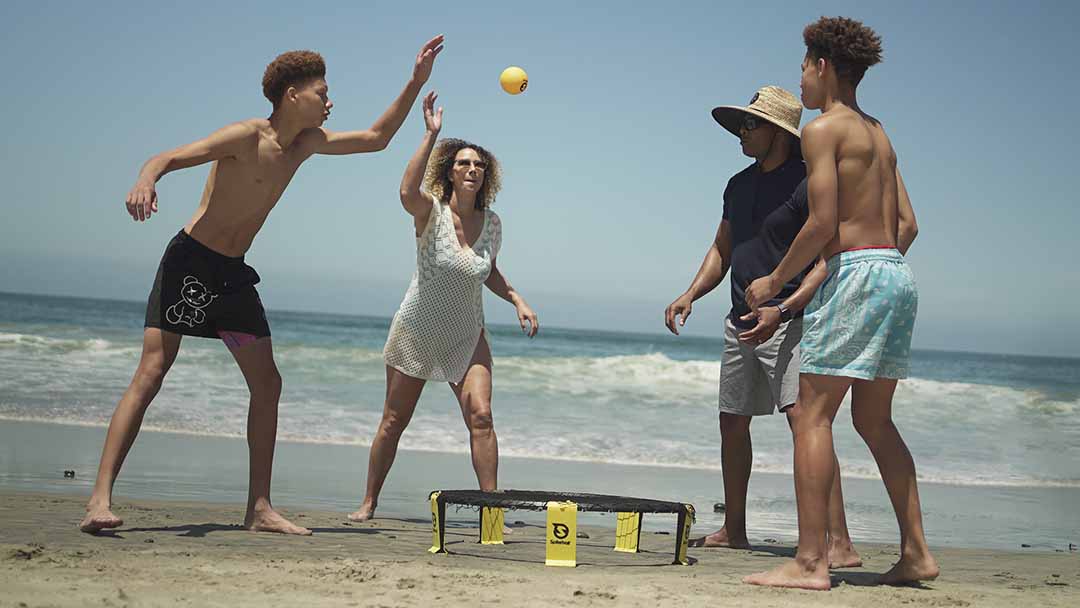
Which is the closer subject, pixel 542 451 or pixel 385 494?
pixel 385 494

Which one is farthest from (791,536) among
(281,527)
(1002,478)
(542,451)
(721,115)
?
(1002,478)

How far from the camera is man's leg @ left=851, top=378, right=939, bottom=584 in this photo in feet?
13.6

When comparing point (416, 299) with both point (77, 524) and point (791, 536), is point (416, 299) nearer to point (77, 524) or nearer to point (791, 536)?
point (77, 524)

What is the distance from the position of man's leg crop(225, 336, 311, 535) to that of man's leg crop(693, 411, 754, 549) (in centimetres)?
205

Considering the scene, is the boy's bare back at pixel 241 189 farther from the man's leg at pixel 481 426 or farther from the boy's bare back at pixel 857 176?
the boy's bare back at pixel 857 176

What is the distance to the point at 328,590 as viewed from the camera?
11.7ft

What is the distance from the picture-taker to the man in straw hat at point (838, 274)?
12.6 feet

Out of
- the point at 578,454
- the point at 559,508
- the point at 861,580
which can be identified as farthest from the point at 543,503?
the point at 578,454

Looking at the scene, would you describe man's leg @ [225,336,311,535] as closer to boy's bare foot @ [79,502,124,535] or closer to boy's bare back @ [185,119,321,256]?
boy's bare back @ [185,119,321,256]

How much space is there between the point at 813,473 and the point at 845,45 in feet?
5.03

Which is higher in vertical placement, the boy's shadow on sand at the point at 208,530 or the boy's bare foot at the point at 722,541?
the boy's bare foot at the point at 722,541

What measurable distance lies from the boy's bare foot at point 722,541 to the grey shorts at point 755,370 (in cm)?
64

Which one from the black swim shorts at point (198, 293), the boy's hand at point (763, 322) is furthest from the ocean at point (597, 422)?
the boy's hand at point (763, 322)

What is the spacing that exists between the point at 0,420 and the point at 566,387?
8.79 meters
